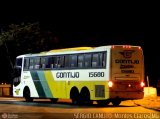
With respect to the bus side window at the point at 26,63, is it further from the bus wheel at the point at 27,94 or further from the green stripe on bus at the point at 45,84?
the green stripe on bus at the point at 45,84

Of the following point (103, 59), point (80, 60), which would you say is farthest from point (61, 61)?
point (103, 59)

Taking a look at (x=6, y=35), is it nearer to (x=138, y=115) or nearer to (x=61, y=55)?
(x=61, y=55)

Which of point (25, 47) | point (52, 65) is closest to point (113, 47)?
point (52, 65)

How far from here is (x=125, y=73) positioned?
3055 cm

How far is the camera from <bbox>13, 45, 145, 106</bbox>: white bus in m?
30.3

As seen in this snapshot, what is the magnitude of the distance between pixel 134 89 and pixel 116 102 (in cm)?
217

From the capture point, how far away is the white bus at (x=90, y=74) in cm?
3027

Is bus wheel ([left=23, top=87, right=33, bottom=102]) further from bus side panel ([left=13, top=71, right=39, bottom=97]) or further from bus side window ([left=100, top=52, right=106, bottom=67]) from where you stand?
bus side window ([left=100, top=52, right=106, bottom=67])

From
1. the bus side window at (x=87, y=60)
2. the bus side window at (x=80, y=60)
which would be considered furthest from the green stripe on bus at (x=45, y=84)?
the bus side window at (x=87, y=60)

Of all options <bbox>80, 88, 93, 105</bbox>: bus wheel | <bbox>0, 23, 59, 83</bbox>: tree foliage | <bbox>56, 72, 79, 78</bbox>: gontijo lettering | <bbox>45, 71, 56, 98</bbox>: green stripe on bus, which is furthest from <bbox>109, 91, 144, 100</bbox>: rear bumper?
<bbox>0, 23, 59, 83</bbox>: tree foliage

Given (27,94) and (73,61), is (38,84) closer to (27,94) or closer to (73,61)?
(27,94)

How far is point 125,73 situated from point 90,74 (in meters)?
2.10

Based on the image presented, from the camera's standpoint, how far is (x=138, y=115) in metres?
23.2

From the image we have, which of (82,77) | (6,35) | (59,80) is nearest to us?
(82,77)
